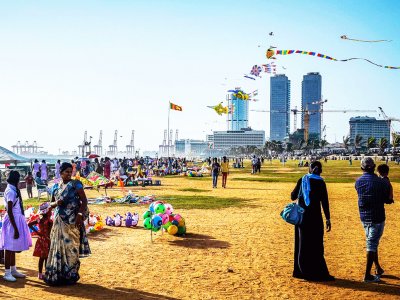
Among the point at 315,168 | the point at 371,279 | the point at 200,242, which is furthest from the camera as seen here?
the point at 200,242

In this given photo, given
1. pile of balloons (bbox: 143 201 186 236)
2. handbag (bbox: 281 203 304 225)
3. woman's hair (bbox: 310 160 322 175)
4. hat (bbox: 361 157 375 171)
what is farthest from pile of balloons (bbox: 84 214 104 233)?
hat (bbox: 361 157 375 171)

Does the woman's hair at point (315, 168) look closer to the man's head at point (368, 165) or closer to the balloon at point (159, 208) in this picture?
the man's head at point (368, 165)

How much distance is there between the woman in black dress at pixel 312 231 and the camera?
25.3 ft

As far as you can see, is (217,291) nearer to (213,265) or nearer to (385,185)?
(213,265)

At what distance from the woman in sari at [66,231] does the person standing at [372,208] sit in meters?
4.67

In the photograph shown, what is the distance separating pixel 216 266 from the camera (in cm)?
879

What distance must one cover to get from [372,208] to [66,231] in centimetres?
505

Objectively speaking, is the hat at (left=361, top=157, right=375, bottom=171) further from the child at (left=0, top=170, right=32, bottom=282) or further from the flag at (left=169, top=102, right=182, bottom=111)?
the flag at (left=169, top=102, right=182, bottom=111)

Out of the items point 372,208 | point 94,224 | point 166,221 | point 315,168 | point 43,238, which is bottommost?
point 94,224

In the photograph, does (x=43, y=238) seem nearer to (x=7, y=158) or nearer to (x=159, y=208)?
(x=159, y=208)

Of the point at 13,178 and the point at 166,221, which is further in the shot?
the point at 166,221

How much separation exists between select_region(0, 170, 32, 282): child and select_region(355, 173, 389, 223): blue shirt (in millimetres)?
5802

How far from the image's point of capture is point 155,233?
Answer: 12.2m

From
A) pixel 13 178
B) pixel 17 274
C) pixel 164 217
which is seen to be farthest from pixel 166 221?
pixel 13 178
